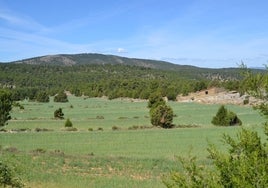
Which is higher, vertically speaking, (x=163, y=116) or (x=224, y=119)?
(x=163, y=116)

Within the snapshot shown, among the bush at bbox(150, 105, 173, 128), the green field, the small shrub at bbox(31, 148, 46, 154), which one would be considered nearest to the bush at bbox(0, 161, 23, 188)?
the green field

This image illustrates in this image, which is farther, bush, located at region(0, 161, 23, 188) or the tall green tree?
the tall green tree

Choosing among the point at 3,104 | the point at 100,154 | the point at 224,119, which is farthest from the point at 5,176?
the point at 224,119

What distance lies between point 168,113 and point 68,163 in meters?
27.0

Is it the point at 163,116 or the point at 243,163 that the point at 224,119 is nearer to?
the point at 163,116

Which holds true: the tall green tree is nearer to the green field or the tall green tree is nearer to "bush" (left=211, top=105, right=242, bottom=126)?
the green field

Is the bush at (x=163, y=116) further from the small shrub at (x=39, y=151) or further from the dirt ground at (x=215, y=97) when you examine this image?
the dirt ground at (x=215, y=97)

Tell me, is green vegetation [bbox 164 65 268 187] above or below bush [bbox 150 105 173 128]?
above

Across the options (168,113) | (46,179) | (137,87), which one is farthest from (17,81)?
(46,179)

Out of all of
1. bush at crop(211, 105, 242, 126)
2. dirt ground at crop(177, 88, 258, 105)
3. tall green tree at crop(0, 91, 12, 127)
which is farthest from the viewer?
dirt ground at crop(177, 88, 258, 105)

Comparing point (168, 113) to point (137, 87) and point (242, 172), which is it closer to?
point (242, 172)

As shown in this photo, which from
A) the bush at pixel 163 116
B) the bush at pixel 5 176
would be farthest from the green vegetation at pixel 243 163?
the bush at pixel 163 116

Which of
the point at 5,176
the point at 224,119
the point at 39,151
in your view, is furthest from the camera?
the point at 224,119

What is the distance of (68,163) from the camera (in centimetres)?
3022
